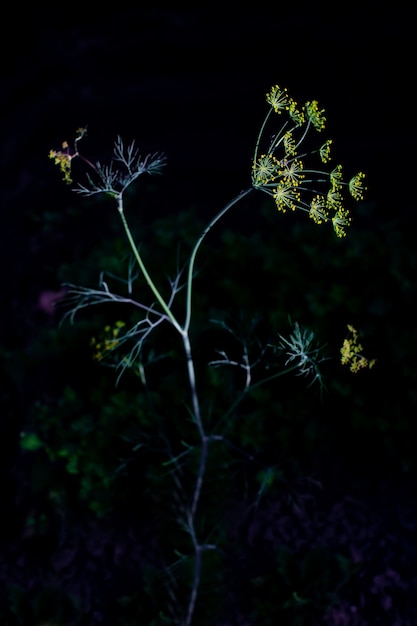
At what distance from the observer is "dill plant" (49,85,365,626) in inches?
68.5

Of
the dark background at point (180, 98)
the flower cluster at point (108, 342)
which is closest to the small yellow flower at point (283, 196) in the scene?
the flower cluster at point (108, 342)

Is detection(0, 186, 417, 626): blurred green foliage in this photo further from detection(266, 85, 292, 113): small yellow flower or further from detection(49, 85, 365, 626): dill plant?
detection(266, 85, 292, 113): small yellow flower

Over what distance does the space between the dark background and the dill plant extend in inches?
22.7

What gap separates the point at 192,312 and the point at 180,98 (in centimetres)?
404

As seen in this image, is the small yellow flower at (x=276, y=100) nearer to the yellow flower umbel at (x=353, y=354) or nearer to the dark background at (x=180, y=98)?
the yellow flower umbel at (x=353, y=354)

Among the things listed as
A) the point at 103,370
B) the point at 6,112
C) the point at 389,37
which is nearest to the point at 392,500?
the point at 103,370

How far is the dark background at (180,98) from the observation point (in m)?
5.73

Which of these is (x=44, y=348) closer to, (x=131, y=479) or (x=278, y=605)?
(x=131, y=479)

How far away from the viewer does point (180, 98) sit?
695cm

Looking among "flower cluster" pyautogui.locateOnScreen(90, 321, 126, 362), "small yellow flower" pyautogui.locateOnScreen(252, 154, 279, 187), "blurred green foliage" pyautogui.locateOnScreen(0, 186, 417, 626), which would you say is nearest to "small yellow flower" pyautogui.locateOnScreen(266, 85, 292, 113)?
"small yellow flower" pyautogui.locateOnScreen(252, 154, 279, 187)

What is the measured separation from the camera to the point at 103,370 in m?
4.39

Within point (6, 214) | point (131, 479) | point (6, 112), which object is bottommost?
point (131, 479)

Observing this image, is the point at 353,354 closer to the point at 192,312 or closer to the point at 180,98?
the point at 192,312

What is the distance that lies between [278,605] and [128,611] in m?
1.01
